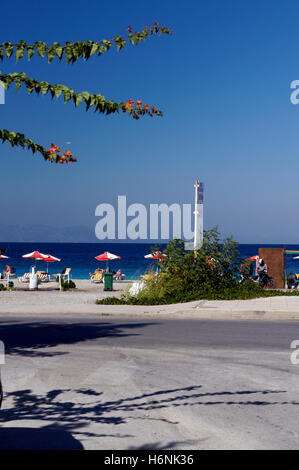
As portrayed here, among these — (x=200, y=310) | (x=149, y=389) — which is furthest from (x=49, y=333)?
(x=149, y=389)

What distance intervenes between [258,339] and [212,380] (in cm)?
446

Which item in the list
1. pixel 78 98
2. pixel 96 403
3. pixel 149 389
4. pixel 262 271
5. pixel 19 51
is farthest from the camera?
pixel 262 271

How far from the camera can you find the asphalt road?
5.94m

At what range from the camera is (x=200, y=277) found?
72.9 feet

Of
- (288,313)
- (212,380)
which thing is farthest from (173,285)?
(212,380)

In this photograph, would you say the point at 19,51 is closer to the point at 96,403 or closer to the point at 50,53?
the point at 50,53

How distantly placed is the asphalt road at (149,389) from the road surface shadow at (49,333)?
3 cm

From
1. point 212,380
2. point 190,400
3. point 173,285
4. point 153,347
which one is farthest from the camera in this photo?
point 173,285

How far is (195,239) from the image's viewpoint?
22.8 metres

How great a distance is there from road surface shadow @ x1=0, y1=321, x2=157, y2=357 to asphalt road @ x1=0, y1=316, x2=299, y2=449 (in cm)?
3

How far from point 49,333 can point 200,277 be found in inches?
369

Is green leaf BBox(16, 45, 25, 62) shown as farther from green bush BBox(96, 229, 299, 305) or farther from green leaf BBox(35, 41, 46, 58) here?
green bush BBox(96, 229, 299, 305)

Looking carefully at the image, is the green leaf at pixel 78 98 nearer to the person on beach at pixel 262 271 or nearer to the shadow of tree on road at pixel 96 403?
the shadow of tree on road at pixel 96 403
